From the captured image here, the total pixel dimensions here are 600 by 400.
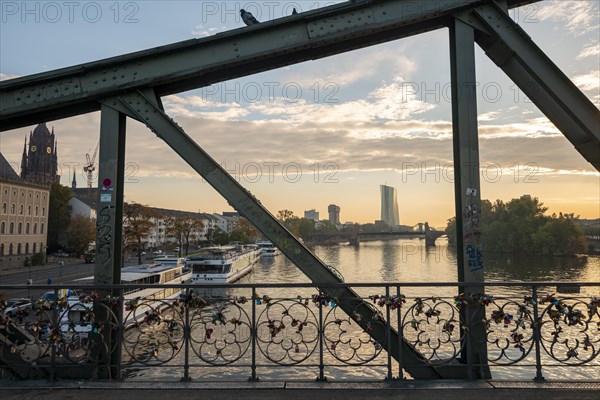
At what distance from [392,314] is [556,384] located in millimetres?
2056

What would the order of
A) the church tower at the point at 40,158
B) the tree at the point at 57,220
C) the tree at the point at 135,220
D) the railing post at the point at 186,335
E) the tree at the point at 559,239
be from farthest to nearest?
the church tower at the point at 40,158 < the tree at the point at 57,220 < the tree at the point at 559,239 < the tree at the point at 135,220 < the railing post at the point at 186,335

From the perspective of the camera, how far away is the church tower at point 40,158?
368 ft

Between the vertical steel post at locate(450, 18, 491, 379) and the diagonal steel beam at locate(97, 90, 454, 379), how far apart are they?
1.98 feet

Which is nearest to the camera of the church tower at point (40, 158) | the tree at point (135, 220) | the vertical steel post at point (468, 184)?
the vertical steel post at point (468, 184)

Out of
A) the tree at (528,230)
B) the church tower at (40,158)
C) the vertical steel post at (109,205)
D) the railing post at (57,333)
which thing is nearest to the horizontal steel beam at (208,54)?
the vertical steel post at (109,205)

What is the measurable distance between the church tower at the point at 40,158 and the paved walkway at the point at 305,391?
408 feet

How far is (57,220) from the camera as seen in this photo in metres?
82.6

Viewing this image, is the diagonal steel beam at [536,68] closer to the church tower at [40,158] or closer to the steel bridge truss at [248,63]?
the steel bridge truss at [248,63]

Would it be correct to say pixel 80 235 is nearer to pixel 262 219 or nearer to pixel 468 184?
pixel 262 219

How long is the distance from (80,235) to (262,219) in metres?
77.8

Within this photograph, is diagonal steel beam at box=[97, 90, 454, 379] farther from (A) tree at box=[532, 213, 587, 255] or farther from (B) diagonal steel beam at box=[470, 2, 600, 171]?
(A) tree at box=[532, 213, 587, 255]

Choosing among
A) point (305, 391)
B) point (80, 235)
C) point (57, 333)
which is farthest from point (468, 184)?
point (80, 235)

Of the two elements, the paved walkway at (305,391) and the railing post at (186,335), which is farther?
the railing post at (186,335)

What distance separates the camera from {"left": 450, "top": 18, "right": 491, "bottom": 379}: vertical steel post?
543 cm
